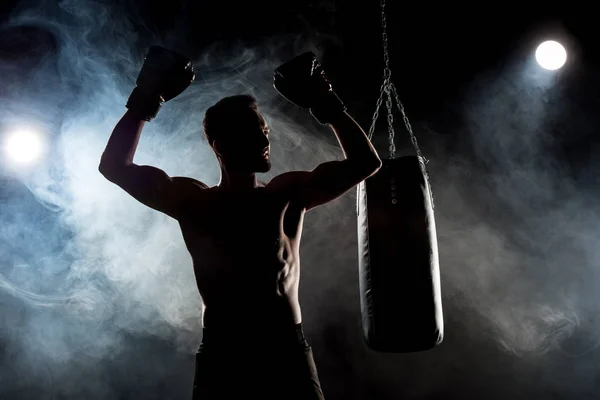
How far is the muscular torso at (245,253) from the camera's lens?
6.19 feet

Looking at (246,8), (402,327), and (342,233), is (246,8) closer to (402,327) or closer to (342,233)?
(342,233)

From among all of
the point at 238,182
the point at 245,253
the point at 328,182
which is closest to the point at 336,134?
the point at 328,182

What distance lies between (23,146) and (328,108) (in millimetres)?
3337

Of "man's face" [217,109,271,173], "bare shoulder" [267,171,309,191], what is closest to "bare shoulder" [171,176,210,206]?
"man's face" [217,109,271,173]

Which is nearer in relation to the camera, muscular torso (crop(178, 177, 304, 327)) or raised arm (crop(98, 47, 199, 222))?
muscular torso (crop(178, 177, 304, 327))

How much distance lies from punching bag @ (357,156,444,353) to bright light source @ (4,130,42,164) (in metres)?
3.32

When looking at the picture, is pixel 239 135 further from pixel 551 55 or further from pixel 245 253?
pixel 551 55

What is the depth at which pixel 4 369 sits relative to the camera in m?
4.12

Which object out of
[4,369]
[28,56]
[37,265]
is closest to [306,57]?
[28,56]

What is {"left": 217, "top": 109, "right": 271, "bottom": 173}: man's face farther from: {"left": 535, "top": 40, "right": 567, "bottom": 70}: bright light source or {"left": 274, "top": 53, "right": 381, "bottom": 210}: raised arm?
{"left": 535, "top": 40, "right": 567, "bottom": 70}: bright light source

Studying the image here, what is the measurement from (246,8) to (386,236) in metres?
2.93

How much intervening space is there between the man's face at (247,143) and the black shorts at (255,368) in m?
0.78

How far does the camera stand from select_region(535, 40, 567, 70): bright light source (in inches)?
156

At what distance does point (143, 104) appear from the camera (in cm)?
212
